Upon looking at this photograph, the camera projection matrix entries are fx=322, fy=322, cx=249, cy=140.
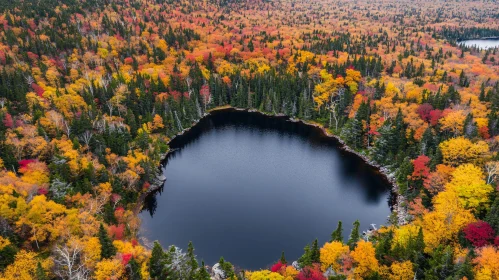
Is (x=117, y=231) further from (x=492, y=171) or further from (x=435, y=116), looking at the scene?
(x=435, y=116)

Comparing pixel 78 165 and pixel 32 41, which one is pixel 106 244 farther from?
pixel 32 41

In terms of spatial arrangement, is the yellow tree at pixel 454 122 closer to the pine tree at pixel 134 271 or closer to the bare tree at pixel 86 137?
the pine tree at pixel 134 271

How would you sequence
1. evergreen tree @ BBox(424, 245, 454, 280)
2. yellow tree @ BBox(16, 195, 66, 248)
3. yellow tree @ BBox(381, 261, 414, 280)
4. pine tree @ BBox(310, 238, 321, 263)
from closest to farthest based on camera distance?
evergreen tree @ BBox(424, 245, 454, 280), yellow tree @ BBox(381, 261, 414, 280), yellow tree @ BBox(16, 195, 66, 248), pine tree @ BBox(310, 238, 321, 263)

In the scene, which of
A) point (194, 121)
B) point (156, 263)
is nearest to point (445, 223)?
point (156, 263)

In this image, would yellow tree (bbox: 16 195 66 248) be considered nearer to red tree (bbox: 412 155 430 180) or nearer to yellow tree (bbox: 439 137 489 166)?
red tree (bbox: 412 155 430 180)

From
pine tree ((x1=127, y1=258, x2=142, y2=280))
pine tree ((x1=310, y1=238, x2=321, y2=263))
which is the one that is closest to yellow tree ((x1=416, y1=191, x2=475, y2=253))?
pine tree ((x1=310, y1=238, x2=321, y2=263))

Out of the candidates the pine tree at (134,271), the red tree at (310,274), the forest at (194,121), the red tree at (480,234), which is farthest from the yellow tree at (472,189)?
the pine tree at (134,271)
